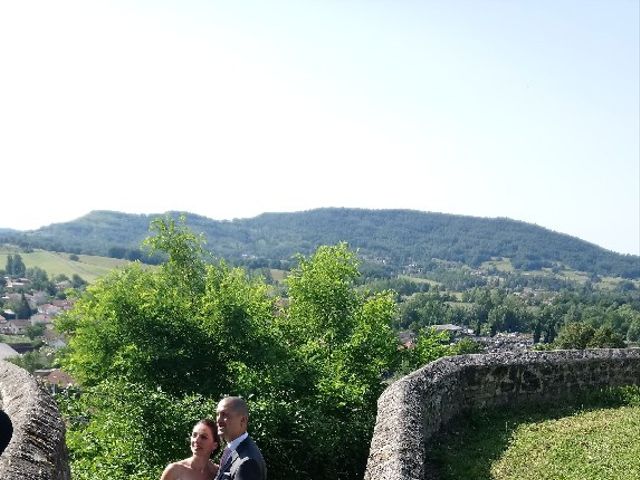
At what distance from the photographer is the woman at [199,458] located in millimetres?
5832

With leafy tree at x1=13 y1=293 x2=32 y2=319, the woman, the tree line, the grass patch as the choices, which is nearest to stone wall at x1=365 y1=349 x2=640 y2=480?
the woman

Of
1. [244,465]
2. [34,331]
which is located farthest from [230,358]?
[34,331]

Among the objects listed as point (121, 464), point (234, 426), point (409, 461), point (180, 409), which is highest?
point (234, 426)

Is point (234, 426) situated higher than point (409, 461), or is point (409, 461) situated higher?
point (234, 426)

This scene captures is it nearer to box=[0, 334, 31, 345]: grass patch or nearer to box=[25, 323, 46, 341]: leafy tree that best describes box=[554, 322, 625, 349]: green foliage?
box=[0, 334, 31, 345]: grass patch

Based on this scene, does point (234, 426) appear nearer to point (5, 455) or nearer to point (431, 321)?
point (5, 455)

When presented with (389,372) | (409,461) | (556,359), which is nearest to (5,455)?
(409,461)

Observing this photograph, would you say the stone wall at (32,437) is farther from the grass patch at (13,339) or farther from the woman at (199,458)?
the grass patch at (13,339)

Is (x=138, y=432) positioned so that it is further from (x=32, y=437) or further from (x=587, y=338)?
(x=587, y=338)

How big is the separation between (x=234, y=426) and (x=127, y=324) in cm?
1444

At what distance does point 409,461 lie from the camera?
25.6ft

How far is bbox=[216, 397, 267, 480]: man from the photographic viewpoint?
541cm

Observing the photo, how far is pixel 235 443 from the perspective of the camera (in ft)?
18.2

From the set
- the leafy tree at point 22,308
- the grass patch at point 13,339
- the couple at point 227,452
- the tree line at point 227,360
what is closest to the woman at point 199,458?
the couple at point 227,452
